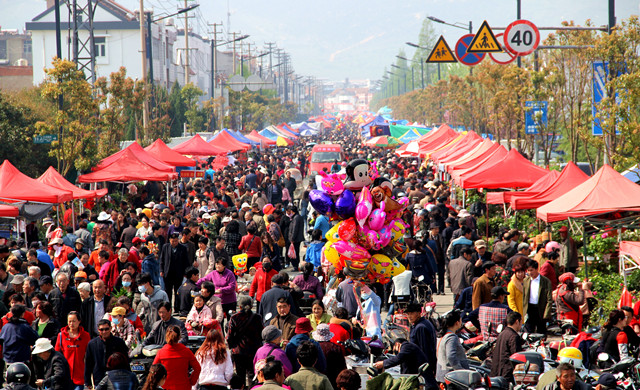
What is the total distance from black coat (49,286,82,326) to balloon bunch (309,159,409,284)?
338 cm

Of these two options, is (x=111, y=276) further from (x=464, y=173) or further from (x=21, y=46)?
(x=21, y=46)

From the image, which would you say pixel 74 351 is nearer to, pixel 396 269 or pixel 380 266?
pixel 380 266

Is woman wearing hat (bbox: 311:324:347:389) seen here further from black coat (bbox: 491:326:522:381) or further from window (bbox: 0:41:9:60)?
window (bbox: 0:41:9:60)

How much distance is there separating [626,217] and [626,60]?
6.71m

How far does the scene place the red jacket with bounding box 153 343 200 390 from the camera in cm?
756

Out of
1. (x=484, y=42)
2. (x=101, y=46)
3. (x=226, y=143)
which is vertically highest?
(x=101, y=46)

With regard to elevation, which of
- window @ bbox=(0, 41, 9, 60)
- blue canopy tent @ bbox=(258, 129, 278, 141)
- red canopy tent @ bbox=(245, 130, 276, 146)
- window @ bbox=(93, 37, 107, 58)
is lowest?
red canopy tent @ bbox=(245, 130, 276, 146)

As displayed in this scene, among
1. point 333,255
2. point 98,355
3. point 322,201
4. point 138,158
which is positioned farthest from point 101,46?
point 98,355

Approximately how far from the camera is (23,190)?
53.2 ft

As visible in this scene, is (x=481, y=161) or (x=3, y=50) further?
(x=3, y=50)

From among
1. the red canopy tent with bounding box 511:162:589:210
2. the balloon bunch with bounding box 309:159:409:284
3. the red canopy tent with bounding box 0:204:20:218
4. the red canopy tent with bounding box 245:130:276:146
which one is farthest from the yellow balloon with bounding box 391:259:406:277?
the red canopy tent with bounding box 245:130:276:146

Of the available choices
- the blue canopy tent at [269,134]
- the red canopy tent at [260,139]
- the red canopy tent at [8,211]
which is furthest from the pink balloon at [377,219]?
the blue canopy tent at [269,134]

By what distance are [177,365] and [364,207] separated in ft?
14.2

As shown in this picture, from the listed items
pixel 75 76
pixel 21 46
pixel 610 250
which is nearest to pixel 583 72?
pixel 610 250
